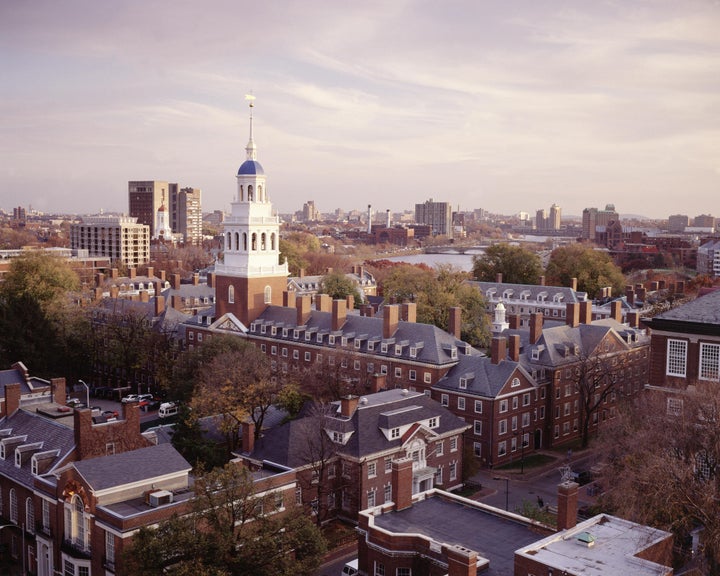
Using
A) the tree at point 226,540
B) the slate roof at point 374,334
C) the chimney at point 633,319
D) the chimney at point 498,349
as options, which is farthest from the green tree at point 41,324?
the chimney at point 633,319

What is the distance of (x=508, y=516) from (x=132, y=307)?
187 ft

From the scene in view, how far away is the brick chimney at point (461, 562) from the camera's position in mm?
23828

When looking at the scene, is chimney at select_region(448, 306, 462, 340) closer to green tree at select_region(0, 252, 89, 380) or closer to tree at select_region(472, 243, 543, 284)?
green tree at select_region(0, 252, 89, 380)

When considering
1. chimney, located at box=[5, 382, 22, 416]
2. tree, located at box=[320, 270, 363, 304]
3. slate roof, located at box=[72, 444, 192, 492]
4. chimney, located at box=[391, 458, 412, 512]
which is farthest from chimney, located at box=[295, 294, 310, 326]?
chimney, located at box=[391, 458, 412, 512]

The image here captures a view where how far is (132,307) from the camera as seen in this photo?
79.1 m

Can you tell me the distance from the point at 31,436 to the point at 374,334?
30.8 m

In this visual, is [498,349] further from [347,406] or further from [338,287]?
[338,287]

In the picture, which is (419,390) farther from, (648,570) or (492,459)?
(648,570)

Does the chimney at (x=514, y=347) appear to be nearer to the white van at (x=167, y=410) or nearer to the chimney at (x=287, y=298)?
the chimney at (x=287, y=298)

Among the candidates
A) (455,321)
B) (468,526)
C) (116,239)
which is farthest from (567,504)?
(116,239)

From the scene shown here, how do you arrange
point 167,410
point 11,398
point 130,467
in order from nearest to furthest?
point 130,467 < point 11,398 < point 167,410

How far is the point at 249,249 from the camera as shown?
7056 cm

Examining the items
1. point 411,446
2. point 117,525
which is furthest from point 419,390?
point 117,525

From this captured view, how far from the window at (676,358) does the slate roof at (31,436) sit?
1126 inches
